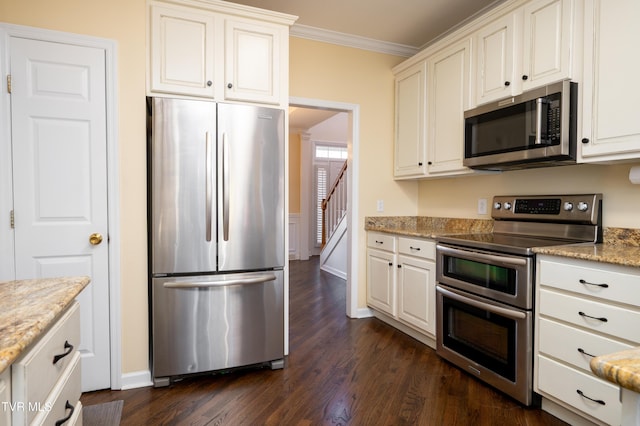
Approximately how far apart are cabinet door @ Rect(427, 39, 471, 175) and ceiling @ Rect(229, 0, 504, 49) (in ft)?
1.31

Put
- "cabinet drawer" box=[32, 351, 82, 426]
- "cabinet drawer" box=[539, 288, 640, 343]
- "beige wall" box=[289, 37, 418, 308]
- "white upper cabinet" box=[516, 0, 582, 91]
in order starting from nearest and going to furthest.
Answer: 1. "cabinet drawer" box=[32, 351, 82, 426]
2. "cabinet drawer" box=[539, 288, 640, 343]
3. "white upper cabinet" box=[516, 0, 582, 91]
4. "beige wall" box=[289, 37, 418, 308]

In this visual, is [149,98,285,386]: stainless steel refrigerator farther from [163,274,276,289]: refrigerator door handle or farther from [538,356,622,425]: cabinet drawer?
[538,356,622,425]: cabinet drawer

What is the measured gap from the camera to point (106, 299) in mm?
2312

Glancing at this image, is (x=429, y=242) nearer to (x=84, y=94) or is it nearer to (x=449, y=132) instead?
(x=449, y=132)

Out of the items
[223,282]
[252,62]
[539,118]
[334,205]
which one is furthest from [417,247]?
[334,205]

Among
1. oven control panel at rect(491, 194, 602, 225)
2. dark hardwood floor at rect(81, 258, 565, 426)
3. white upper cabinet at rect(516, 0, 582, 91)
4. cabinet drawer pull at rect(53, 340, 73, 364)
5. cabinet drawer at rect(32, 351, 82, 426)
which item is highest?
white upper cabinet at rect(516, 0, 582, 91)

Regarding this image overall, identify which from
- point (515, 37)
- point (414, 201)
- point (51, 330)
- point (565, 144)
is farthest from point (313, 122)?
point (51, 330)

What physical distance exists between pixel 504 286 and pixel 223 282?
1740mm

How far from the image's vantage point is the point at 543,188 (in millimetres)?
2641

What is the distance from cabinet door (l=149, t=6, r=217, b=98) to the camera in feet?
7.74

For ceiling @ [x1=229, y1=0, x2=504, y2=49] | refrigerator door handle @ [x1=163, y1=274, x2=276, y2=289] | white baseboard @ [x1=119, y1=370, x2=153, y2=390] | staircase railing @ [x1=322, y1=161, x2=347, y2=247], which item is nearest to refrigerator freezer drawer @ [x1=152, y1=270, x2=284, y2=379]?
refrigerator door handle @ [x1=163, y1=274, x2=276, y2=289]

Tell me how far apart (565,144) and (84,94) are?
9.36ft

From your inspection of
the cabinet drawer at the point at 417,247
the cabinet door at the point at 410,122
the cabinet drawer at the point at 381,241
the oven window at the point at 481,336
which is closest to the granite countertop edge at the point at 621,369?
the oven window at the point at 481,336

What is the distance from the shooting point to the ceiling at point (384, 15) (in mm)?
3049
